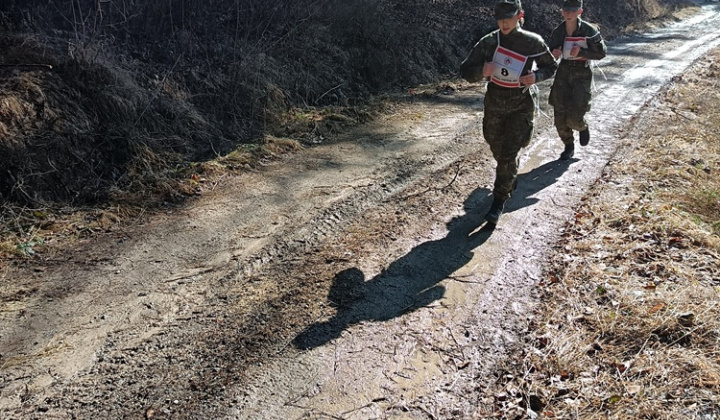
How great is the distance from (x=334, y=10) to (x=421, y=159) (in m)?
5.91

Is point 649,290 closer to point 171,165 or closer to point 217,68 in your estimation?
point 171,165

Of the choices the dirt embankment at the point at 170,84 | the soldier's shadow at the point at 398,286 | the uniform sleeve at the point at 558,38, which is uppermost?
the uniform sleeve at the point at 558,38

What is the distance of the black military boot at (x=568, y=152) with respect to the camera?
7.30 meters

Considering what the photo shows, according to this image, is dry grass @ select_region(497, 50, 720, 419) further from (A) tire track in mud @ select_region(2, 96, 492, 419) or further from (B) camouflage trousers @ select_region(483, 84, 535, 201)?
(A) tire track in mud @ select_region(2, 96, 492, 419)

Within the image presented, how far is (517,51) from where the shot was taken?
16.4 feet

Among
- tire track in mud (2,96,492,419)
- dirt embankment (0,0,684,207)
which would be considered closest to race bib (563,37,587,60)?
dirt embankment (0,0,684,207)

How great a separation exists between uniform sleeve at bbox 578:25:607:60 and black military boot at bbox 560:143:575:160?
1.23 metres

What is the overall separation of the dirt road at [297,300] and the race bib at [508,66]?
5.01 ft

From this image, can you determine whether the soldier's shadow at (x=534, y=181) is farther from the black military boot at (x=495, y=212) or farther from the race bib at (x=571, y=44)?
the race bib at (x=571, y=44)

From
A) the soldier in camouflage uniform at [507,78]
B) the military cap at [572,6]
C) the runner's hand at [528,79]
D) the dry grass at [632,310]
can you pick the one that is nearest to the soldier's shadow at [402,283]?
the soldier in camouflage uniform at [507,78]

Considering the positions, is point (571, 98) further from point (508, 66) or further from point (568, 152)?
point (508, 66)

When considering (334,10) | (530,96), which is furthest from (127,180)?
(334,10)

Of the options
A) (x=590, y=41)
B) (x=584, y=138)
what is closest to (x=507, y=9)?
(x=590, y=41)

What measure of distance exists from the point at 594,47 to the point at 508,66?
2567 millimetres
